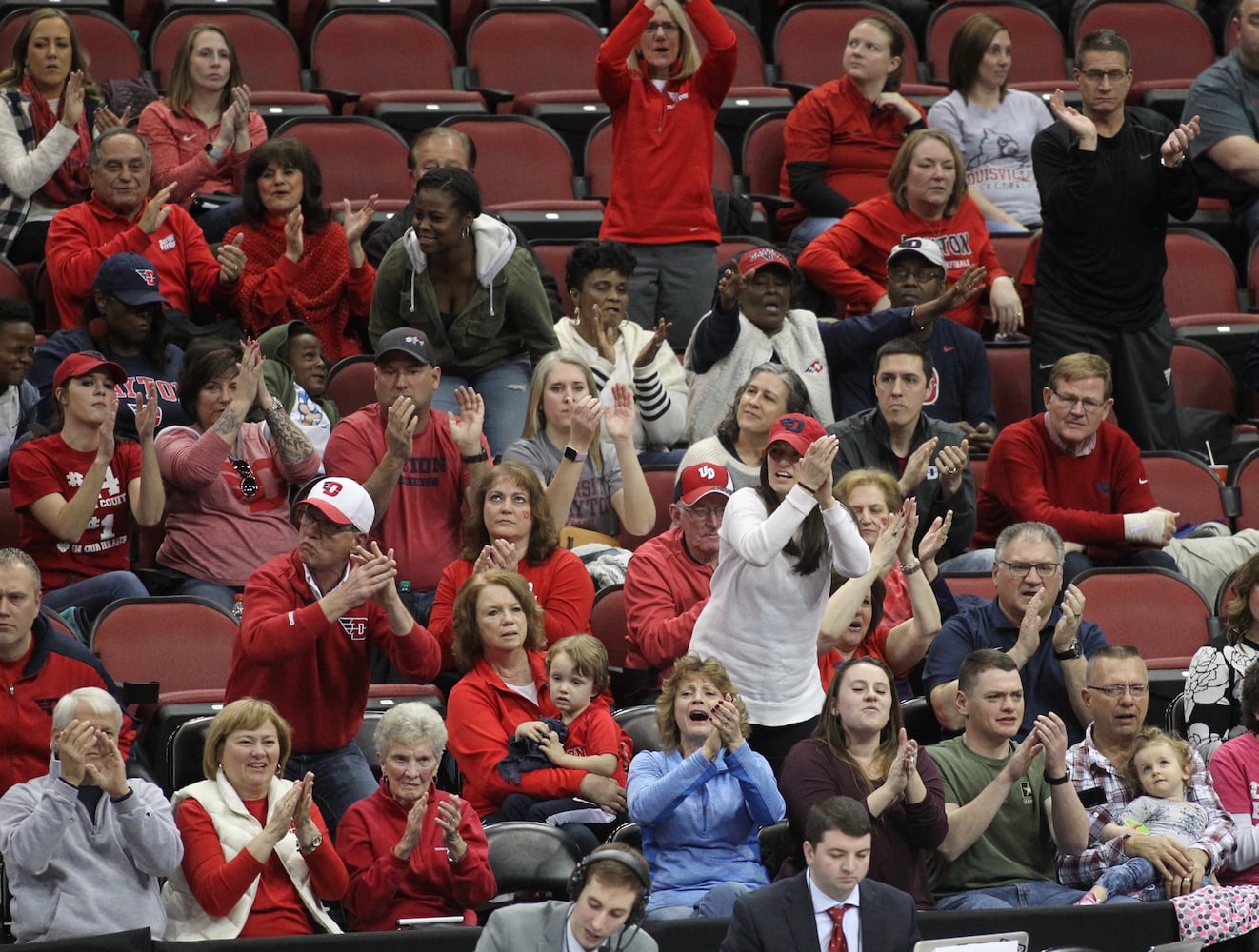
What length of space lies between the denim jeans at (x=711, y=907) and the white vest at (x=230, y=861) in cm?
78

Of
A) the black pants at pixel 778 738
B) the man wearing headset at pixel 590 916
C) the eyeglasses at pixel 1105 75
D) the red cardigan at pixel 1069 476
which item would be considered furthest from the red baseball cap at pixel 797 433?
the eyeglasses at pixel 1105 75

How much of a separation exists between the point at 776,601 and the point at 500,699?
778 mm

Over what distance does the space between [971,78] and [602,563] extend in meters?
3.17

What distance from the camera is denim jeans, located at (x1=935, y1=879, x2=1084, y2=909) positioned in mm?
5257

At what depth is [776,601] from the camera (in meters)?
5.48

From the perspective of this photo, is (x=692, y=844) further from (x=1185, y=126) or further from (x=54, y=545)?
(x=1185, y=126)

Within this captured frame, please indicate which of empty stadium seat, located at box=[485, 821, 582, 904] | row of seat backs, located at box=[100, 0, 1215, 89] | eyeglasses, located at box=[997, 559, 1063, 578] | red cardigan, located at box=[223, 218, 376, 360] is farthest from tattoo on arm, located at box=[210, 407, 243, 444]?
row of seat backs, located at box=[100, 0, 1215, 89]

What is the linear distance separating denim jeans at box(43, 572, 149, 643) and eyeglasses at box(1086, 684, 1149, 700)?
9.01ft

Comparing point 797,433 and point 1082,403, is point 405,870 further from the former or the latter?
point 1082,403

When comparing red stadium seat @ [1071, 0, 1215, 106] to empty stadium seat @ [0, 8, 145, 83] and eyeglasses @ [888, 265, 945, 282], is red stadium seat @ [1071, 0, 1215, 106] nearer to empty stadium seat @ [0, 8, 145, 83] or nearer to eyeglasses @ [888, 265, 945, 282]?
eyeglasses @ [888, 265, 945, 282]

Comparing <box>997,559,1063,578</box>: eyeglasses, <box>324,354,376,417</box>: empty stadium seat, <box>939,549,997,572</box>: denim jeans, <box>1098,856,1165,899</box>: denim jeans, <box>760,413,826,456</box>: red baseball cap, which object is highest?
<box>760,413,826,456</box>: red baseball cap

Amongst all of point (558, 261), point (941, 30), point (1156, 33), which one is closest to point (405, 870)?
point (558, 261)

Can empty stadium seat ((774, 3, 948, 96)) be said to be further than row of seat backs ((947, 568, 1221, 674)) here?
Yes

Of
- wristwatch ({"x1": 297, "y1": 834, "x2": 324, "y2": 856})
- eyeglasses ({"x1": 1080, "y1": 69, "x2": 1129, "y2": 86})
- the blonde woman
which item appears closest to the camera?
wristwatch ({"x1": 297, "y1": 834, "x2": 324, "y2": 856})
